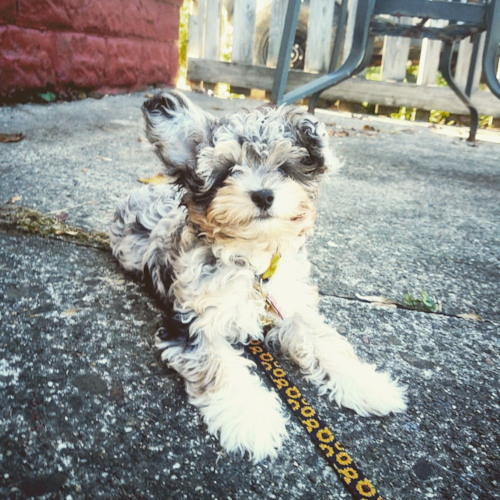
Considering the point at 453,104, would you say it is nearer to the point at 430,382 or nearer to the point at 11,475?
the point at 430,382

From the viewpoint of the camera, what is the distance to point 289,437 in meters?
1.88

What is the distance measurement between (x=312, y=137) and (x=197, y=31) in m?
8.70

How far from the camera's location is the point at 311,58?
9289mm

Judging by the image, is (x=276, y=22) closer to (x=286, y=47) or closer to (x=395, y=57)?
(x=395, y=57)

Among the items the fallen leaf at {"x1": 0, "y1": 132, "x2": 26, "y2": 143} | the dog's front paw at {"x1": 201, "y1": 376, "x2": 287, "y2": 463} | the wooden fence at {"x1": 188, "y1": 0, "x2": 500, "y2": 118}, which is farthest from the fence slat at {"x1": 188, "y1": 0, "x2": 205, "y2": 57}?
the dog's front paw at {"x1": 201, "y1": 376, "x2": 287, "y2": 463}

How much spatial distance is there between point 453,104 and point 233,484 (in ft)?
29.0

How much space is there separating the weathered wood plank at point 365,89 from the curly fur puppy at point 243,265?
7.42m

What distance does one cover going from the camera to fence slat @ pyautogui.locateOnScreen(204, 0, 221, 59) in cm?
968

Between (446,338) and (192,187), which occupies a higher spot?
(192,187)

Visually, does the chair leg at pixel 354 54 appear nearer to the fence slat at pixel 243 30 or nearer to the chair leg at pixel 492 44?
the chair leg at pixel 492 44

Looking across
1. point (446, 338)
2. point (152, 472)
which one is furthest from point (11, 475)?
point (446, 338)

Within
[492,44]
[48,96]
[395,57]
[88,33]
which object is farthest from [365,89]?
[48,96]

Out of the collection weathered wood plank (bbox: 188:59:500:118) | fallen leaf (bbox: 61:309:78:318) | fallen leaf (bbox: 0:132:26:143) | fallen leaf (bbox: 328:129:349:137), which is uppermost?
weathered wood plank (bbox: 188:59:500:118)

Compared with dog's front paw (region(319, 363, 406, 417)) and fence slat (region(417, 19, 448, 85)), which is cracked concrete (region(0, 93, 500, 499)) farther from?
fence slat (region(417, 19, 448, 85))
